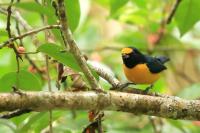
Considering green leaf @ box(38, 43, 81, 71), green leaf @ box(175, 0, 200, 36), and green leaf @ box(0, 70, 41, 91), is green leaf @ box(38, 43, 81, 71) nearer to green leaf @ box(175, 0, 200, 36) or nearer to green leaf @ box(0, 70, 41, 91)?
green leaf @ box(0, 70, 41, 91)

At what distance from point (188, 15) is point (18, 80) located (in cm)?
85

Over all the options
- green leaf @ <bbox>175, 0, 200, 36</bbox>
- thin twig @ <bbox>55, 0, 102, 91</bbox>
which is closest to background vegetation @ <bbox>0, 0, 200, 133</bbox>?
green leaf @ <bbox>175, 0, 200, 36</bbox>

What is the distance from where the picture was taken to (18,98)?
1211 mm

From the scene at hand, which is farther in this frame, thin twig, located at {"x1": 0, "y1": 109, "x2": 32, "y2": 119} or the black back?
the black back

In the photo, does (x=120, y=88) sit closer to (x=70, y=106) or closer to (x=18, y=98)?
(x=70, y=106)

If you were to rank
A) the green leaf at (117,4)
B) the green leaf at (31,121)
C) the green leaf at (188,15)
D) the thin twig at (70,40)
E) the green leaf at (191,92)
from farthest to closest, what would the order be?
the green leaf at (191,92) < the green leaf at (188,15) < the green leaf at (117,4) < the green leaf at (31,121) < the thin twig at (70,40)

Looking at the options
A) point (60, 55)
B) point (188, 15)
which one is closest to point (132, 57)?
point (188, 15)

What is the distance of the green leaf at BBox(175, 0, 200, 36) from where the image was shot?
214 centimetres

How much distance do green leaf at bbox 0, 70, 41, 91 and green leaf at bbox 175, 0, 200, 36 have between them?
0.78 metres

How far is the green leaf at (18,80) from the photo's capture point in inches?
64.4

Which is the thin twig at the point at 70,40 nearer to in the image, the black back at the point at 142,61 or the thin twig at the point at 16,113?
the thin twig at the point at 16,113

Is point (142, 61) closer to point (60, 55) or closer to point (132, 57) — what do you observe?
point (132, 57)

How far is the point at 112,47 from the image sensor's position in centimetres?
327

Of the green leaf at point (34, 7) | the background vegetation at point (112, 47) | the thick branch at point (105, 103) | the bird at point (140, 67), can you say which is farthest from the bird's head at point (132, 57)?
the green leaf at point (34, 7)
